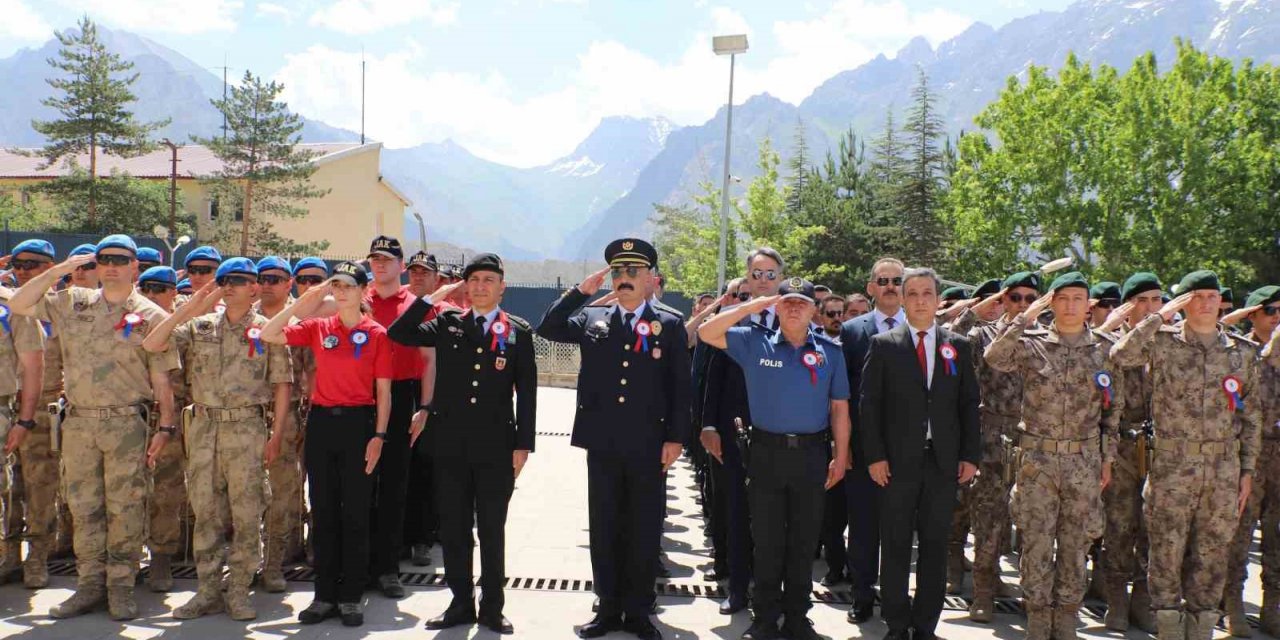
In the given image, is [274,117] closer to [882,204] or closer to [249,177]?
[249,177]

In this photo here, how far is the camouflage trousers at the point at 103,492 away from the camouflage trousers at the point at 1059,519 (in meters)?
5.30

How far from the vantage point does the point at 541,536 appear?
752cm

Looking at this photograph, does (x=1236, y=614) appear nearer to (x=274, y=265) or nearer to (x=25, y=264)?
(x=274, y=265)

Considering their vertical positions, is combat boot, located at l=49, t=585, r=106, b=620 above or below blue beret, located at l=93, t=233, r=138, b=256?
below

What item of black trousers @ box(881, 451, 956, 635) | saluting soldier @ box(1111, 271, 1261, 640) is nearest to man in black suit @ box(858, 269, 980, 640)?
black trousers @ box(881, 451, 956, 635)

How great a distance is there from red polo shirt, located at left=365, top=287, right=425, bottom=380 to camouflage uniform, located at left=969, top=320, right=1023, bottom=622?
3.81 metres

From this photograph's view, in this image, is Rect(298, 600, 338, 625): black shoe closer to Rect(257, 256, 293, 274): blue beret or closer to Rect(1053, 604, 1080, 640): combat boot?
Rect(257, 256, 293, 274): blue beret

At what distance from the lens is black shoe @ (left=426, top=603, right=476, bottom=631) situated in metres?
5.21

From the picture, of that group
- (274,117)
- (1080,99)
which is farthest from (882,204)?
(274,117)

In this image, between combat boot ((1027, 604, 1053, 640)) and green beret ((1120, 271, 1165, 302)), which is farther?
green beret ((1120, 271, 1165, 302))

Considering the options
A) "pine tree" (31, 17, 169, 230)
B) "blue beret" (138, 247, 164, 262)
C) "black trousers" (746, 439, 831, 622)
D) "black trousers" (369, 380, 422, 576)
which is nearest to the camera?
"black trousers" (746, 439, 831, 622)

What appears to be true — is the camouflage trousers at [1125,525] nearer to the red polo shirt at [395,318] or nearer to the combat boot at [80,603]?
the red polo shirt at [395,318]

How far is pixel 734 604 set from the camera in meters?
5.75

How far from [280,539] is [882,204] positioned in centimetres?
3388
